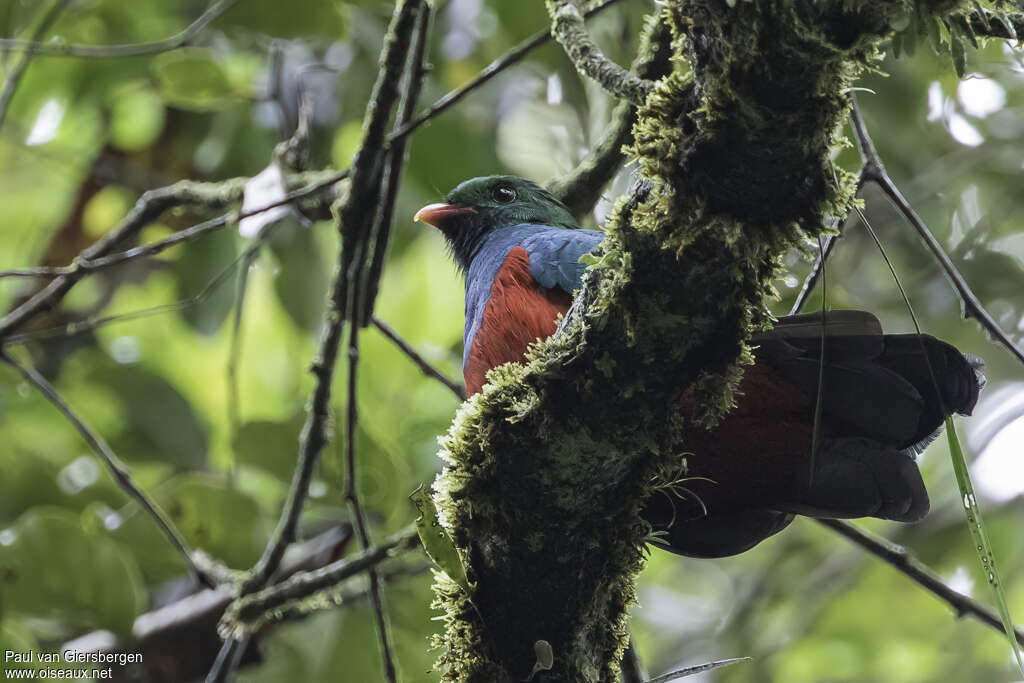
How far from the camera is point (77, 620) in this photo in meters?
3.48

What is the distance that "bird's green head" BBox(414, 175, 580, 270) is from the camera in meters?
3.67

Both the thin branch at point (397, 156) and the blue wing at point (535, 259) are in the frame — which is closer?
the blue wing at point (535, 259)

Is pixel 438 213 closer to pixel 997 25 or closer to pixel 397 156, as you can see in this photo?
pixel 397 156

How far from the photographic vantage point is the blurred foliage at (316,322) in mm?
3809

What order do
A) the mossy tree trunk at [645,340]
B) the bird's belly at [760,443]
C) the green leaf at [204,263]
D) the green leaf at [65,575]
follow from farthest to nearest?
the green leaf at [204,263], the green leaf at [65,575], the bird's belly at [760,443], the mossy tree trunk at [645,340]

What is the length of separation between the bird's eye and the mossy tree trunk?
6.41ft

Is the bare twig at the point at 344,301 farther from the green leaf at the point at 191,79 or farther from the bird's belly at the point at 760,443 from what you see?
the green leaf at the point at 191,79

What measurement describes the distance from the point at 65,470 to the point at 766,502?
11.6ft

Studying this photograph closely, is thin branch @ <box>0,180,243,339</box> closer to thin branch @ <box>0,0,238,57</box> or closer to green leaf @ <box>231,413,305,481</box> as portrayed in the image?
thin branch @ <box>0,0,238,57</box>

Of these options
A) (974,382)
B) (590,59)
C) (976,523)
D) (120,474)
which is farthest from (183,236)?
(976,523)

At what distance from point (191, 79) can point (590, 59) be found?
2469mm

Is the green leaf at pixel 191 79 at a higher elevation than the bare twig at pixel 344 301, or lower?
higher

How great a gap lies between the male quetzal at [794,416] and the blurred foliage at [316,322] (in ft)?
3.61

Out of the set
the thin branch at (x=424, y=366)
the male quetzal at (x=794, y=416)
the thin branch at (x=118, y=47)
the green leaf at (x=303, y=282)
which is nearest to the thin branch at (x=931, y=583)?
the male quetzal at (x=794, y=416)
